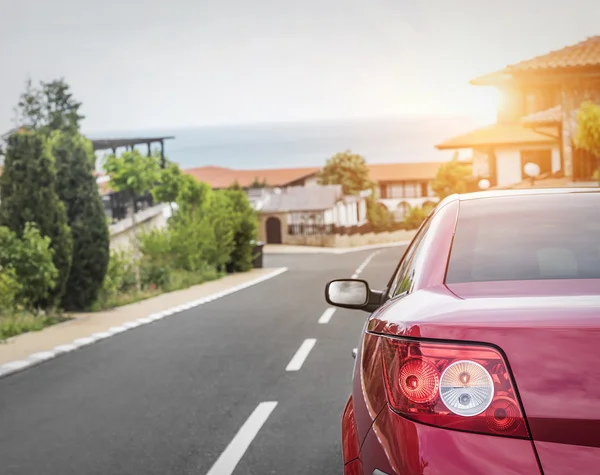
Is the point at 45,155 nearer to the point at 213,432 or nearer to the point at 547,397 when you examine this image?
the point at 213,432

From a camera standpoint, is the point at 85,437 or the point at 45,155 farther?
the point at 45,155

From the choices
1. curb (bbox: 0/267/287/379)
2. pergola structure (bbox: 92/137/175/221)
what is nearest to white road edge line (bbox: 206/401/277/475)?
curb (bbox: 0/267/287/379)

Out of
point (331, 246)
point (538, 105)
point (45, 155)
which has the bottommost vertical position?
point (331, 246)

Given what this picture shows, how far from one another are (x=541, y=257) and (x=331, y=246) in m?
68.9

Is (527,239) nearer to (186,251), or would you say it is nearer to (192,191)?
(186,251)

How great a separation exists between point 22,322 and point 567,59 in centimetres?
3406

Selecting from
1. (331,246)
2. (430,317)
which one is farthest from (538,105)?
(430,317)

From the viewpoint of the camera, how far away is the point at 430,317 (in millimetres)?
2402

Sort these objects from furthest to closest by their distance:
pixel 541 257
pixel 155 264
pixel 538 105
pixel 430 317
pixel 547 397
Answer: pixel 538 105 → pixel 155 264 → pixel 541 257 → pixel 430 317 → pixel 547 397

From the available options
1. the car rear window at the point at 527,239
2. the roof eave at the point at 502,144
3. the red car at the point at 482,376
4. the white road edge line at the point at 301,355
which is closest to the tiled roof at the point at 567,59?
the roof eave at the point at 502,144

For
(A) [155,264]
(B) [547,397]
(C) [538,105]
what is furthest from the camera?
(C) [538,105]

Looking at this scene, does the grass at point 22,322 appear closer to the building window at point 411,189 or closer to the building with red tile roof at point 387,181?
the building with red tile roof at point 387,181

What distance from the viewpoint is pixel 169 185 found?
36.8 meters

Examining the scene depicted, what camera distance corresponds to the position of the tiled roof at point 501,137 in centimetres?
4488
